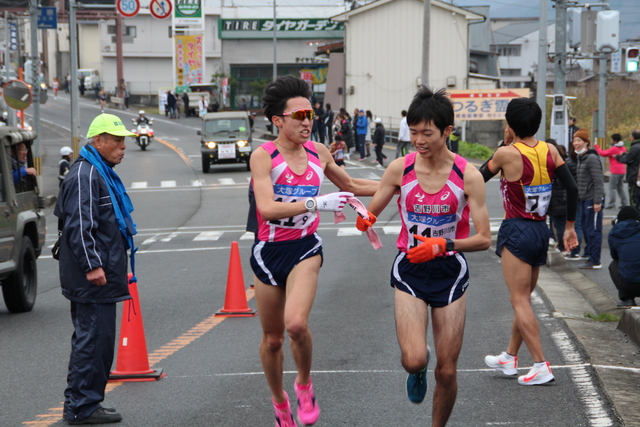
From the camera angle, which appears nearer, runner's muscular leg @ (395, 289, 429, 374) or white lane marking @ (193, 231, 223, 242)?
runner's muscular leg @ (395, 289, 429, 374)

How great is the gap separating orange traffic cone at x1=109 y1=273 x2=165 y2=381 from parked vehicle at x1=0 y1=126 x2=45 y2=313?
10.9 feet

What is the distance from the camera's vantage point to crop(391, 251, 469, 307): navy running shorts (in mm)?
5129

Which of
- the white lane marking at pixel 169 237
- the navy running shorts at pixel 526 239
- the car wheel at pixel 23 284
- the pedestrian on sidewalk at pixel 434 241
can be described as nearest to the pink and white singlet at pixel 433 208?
the pedestrian on sidewalk at pixel 434 241

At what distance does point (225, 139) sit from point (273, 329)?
27.7 metres

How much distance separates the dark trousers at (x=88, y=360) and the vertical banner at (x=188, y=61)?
62081 mm

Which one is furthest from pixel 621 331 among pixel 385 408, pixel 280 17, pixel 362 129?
pixel 280 17

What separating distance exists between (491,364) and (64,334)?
4.62 metres

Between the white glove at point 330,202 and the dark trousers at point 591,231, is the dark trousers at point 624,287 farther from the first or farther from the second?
the white glove at point 330,202

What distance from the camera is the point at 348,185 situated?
6.03 metres

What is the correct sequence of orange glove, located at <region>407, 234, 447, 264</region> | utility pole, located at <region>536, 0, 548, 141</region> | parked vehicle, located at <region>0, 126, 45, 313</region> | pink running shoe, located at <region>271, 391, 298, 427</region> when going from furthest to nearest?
utility pole, located at <region>536, 0, 548, 141</region> < parked vehicle, located at <region>0, 126, 45, 313</region> < pink running shoe, located at <region>271, 391, 298, 427</region> < orange glove, located at <region>407, 234, 447, 264</region>

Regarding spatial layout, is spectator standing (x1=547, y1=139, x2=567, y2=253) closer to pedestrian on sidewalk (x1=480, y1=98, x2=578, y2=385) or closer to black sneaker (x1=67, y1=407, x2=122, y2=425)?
pedestrian on sidewalk (x1=480, y1=98, x2=578, y2=385)

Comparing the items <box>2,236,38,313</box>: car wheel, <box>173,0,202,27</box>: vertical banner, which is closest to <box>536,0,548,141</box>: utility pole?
<box>2,236,38,313</box>: car wheel

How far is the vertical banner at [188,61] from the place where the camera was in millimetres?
66375

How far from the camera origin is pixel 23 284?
10578 mm
